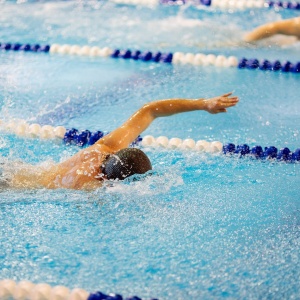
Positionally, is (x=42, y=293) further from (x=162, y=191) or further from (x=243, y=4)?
(x=243, y=4)

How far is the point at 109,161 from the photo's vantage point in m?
2.73

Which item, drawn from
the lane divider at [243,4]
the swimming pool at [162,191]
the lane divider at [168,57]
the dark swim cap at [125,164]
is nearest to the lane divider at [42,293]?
the swimming pool at [162,191]

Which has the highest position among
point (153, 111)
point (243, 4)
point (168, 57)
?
point (243, 4)

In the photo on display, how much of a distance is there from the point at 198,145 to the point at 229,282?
4.37 feet

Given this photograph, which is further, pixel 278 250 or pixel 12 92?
pixel 12 92

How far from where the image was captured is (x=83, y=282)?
2.38 m

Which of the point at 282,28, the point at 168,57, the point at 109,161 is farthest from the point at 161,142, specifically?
the point at 282,28

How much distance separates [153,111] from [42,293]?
1.19 meters

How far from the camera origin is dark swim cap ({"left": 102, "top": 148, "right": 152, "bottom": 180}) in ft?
8.74

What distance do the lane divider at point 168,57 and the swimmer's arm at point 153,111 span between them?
1859 millimetres

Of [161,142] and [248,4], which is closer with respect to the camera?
[161,142]

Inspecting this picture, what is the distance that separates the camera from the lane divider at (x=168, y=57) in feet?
15.6

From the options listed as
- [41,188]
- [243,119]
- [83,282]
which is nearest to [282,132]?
[243,119]

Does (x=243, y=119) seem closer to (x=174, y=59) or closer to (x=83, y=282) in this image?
(x=174, y=59)
